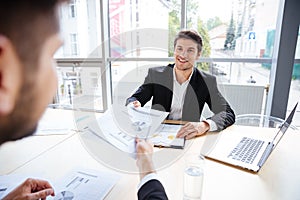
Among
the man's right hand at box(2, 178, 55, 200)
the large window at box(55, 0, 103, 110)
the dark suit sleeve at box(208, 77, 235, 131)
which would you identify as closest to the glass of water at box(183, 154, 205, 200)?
the man's right hand at box(2, 178, 55, 200)

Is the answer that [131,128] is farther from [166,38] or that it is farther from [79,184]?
[166,38]

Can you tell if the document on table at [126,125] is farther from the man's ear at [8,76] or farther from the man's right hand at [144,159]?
the man's ear at [8,76]

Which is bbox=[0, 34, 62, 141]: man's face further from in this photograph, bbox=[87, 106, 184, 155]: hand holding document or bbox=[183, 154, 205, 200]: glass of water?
bbox=[87, 106, 184, 155]: hand holding document

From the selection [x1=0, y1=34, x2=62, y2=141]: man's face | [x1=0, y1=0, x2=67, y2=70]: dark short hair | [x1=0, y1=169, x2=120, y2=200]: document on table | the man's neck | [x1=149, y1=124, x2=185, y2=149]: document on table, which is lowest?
[x1=0, y1=169, x2=120, y2=200]: document on table

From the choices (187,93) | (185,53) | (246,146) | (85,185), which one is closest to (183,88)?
(187,93)

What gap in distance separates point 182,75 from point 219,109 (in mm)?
379

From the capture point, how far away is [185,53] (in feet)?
5.71

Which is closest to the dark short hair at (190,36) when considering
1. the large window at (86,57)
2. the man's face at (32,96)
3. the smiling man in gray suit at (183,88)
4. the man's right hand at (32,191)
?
the smiling man in gray suit at (183,88)

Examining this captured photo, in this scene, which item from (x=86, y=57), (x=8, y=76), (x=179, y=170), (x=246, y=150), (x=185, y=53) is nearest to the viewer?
(x=8, y=76)

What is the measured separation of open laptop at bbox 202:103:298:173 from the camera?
3.63 feet

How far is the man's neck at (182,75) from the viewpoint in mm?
1792

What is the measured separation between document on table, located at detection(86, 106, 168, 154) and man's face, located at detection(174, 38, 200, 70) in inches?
20.7

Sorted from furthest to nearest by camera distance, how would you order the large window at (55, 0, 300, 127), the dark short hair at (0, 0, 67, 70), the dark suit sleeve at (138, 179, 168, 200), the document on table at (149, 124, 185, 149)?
the large window at (55, 0, 300, 127)
the document on table at (149, 124, 185, 149)
the dark suit sleeve at (138, 179, 168, 200)
the dark short hair at (0, 0, 67, 70)

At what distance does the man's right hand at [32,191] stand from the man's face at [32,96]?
1.93ft
